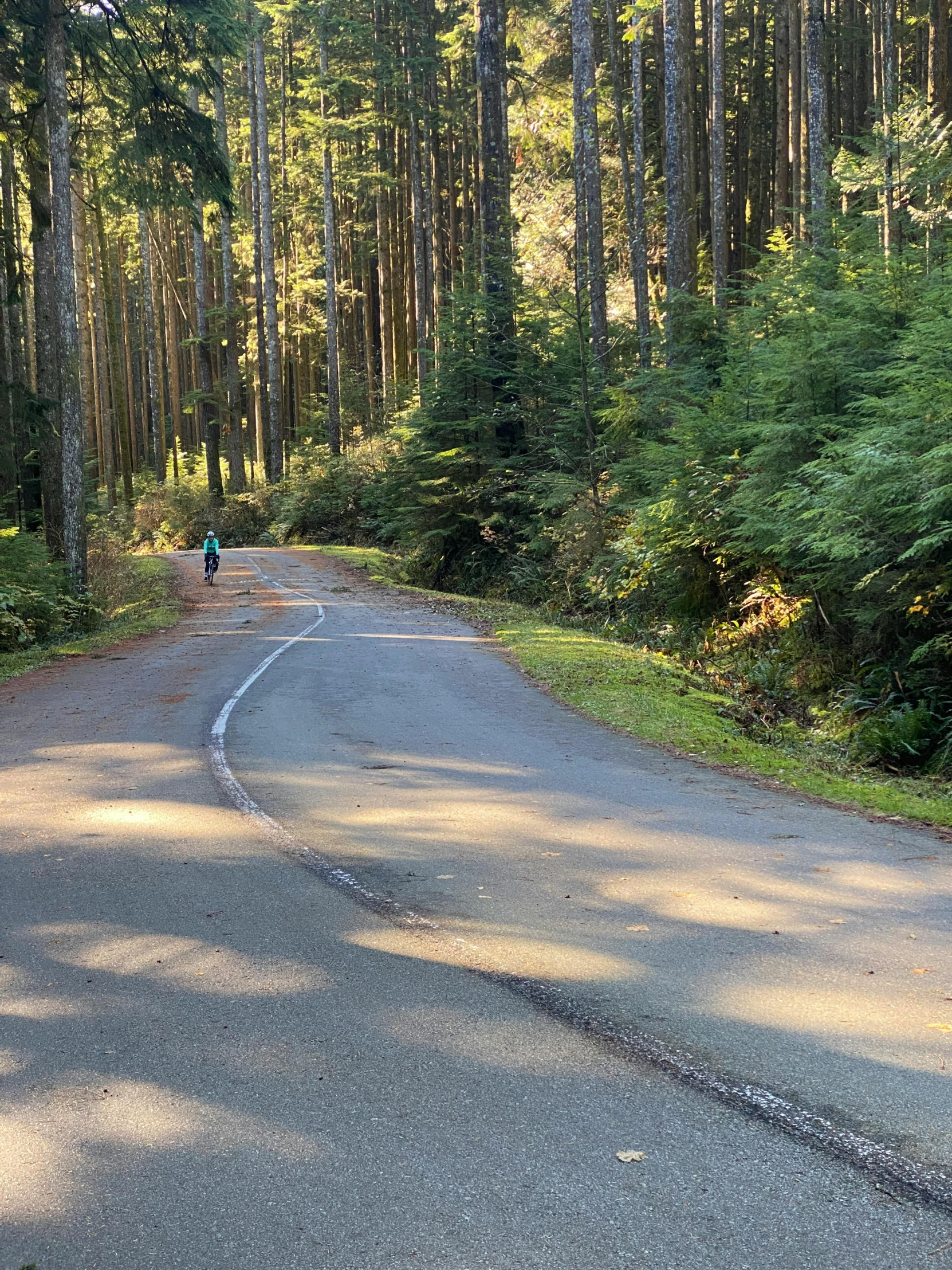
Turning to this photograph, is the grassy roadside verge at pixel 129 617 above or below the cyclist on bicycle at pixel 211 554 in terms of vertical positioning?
below

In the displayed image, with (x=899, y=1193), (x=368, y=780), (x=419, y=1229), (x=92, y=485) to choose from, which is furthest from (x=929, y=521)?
(x=92, y=485)

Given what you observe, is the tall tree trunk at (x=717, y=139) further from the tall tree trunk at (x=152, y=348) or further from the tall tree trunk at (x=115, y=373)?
the tall tree trunk at (x=152, y=348)

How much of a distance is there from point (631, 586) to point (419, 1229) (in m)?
18.2

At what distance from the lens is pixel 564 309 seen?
79.5 ft

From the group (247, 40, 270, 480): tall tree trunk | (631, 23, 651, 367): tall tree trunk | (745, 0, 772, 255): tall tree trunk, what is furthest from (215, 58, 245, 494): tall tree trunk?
(631, 23, 651, 367): tall tree trunk

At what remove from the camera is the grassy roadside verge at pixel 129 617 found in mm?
18305

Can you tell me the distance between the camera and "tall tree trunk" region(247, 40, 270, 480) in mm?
45625

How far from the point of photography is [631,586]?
20797mm

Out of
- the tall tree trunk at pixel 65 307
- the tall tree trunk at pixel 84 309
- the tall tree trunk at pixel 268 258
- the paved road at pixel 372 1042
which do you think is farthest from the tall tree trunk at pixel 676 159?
the tall tree trunk at pixel 268 258

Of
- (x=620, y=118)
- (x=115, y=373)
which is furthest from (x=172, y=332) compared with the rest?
(x=620, y=118)

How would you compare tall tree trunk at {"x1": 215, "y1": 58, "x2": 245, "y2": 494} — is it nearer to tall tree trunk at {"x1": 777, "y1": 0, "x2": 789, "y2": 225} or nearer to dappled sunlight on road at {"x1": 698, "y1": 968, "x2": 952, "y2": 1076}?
tall tree trunk at {"x1": 777, "y1": 0, "x2": 789, "y2": 225}

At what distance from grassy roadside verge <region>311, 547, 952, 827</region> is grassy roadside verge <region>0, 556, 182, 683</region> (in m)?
8.01

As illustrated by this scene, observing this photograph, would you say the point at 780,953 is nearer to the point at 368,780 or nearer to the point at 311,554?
the point at 368,780

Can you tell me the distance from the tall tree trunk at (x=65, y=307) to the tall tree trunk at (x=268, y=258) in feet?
79.1
